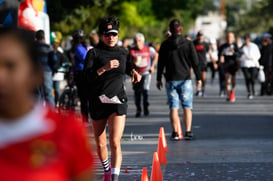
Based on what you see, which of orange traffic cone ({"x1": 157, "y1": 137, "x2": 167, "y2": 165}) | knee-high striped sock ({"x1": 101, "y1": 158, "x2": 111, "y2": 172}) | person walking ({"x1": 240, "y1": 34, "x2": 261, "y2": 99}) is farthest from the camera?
person walking ({"x1": 240, "y1": 34, "x2": 261, "y2": 99})

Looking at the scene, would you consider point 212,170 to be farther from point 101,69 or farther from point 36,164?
point 36,164

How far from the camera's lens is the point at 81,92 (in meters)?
17.5

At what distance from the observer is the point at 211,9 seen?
187500 mm

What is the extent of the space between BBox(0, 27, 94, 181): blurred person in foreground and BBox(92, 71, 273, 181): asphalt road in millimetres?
7206

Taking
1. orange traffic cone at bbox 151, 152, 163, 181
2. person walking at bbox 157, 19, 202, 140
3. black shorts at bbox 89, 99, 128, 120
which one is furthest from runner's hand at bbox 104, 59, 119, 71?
person walking at bbox 157, 19, 202, 140

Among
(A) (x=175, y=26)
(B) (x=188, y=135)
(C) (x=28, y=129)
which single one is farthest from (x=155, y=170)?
(A) (x=175, y=26)

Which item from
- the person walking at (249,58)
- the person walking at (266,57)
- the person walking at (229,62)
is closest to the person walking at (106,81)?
the person walking at (229,62)

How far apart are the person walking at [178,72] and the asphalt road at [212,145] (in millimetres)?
418

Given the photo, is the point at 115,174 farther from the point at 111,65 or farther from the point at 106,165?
the point at 111,65

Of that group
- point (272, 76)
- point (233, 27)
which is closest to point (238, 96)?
point (272, 76)

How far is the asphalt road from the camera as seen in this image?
1101 cm

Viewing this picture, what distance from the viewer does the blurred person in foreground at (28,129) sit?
317 centimetres

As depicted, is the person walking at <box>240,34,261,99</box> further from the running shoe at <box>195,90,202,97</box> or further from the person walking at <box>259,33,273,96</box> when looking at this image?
the running shoe at <box>195,90,202,97</box>

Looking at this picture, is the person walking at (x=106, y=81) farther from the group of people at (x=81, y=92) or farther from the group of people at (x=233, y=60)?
the group of people at (x=233, y=60)
